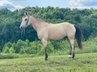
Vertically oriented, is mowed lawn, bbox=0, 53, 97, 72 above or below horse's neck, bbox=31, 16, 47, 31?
below

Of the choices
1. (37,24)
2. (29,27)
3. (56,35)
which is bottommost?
(56,35)

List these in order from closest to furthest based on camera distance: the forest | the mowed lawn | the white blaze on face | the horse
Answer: the mowed lawn < the white blaze on face < the horse < the forest

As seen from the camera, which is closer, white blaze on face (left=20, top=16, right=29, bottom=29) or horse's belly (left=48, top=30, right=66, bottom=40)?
white blaze on face (left=20, top=16, right=29, bottom=29)

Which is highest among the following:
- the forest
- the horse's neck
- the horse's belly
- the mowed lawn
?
the forest

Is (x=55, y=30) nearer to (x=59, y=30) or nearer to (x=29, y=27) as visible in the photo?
(x=59, y=30)

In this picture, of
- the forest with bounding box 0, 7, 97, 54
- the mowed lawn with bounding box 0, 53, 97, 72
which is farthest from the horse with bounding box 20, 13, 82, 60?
the forest with bounding box 0, 7, 97, 54

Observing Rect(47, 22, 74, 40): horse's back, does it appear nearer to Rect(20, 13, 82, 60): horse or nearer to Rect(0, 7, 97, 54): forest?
Rect(20, 13, 82, 60): horse

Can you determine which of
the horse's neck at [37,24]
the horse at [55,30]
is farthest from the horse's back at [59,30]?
the horse's neck at [37,24]

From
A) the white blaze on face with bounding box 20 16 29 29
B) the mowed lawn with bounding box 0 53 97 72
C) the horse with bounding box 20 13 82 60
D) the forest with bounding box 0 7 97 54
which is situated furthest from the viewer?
the forest with bounding box 0 7 97 54

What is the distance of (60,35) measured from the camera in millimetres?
12258

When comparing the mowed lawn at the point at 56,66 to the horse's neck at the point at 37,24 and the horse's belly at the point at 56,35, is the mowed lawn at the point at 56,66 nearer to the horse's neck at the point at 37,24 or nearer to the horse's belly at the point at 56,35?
the horse's belly at the point at 56,35

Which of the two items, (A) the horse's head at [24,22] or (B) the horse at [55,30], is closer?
(A) the horse's head at [24,22]

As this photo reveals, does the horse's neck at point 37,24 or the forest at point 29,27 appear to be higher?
the forest at point 29,27

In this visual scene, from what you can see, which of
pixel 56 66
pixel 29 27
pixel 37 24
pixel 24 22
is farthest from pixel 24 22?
pixel 29 27
